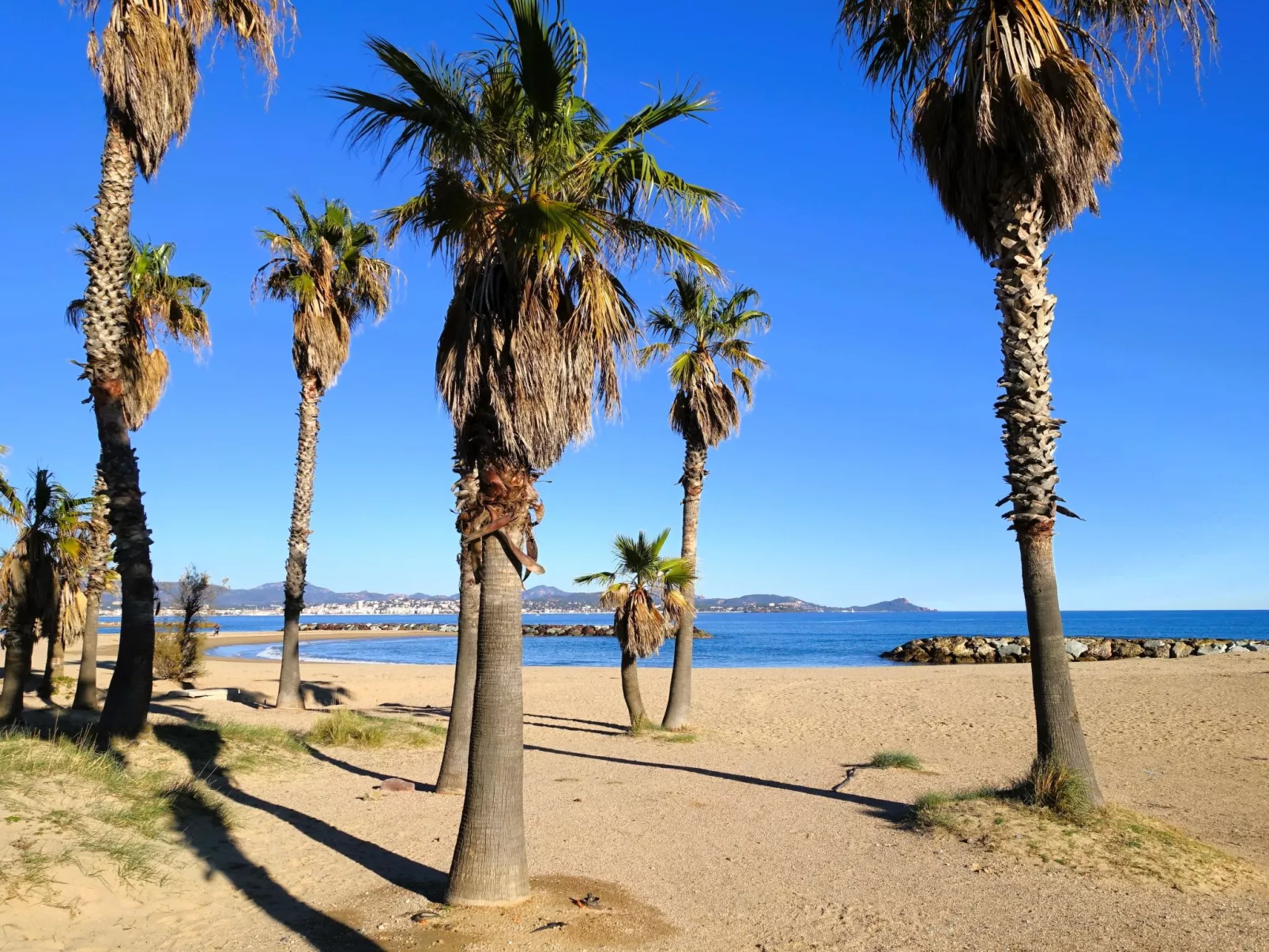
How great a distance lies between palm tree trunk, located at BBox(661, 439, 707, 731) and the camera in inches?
709

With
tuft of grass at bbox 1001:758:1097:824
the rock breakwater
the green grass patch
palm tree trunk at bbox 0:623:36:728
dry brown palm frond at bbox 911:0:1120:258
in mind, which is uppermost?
dry brown palm frond at bbox 911:0:1120:258

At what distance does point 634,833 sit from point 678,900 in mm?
2412

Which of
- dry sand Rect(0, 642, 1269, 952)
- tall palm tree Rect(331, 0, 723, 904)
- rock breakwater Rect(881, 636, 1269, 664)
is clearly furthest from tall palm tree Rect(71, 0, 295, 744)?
rock breakwater Rect(881, 636, 1269, 664)

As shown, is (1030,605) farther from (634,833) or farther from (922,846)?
(634,833)

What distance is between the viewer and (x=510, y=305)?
24.1 ft

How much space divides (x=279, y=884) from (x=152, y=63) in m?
11.2

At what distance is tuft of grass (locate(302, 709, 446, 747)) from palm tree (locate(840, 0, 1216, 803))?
1082 cm

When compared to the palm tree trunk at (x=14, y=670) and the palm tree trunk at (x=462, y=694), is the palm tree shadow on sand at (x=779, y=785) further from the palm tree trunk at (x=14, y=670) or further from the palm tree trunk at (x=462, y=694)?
the palm tree trunk at (x=14, y=670)

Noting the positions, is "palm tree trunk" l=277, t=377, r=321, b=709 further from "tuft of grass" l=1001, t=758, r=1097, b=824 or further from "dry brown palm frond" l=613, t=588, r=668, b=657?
"tuft of grass" l=1001, t=758, r=1097, b=824

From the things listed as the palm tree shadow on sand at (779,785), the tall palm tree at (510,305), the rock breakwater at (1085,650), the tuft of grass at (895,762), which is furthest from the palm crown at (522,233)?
the rock breakwater at (1085,650)

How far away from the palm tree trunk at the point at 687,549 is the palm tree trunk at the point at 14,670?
11.3m

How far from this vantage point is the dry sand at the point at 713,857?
6.32 meters

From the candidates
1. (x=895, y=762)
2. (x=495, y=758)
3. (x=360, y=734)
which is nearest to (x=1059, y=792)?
(x=895, y=762)

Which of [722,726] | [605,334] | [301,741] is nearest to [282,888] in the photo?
[605,334]
